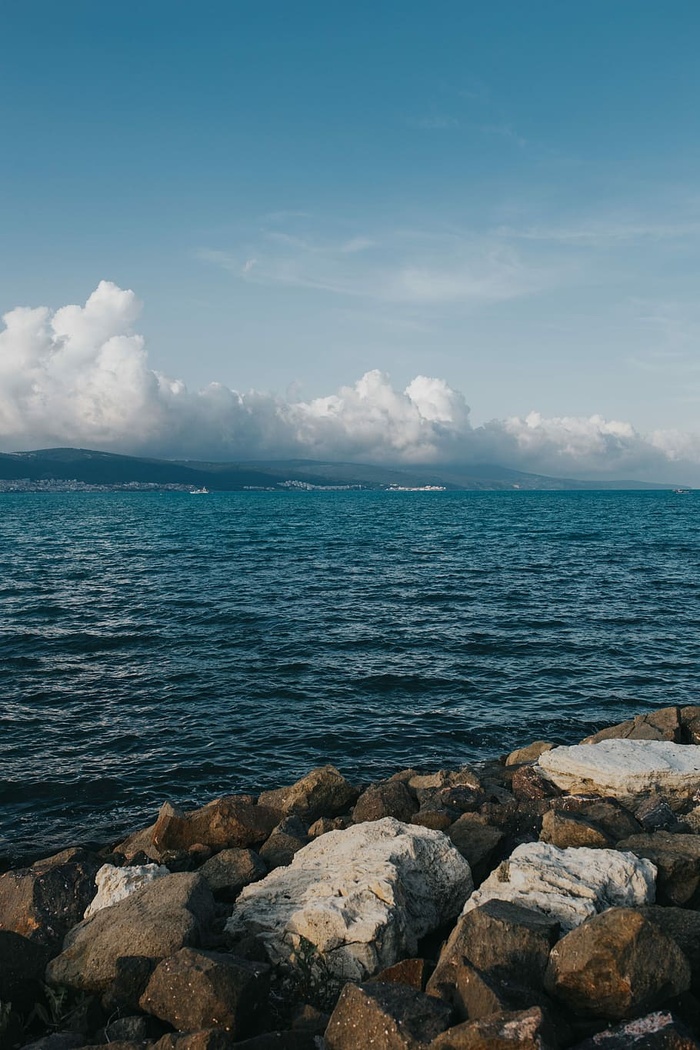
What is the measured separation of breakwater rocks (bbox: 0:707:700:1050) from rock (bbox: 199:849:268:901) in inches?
1.5

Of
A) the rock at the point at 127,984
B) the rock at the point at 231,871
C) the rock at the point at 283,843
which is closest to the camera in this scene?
the rock at the point at 127,984

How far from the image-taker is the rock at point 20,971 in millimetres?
9641

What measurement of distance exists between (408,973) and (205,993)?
2731 mm

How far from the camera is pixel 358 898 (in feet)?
34.2

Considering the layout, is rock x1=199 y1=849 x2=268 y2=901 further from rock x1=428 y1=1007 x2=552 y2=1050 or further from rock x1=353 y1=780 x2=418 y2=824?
rock x1=428 y1=1007 x2=552 y2=1050

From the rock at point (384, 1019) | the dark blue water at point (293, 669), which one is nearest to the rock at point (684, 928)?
the rock at point (384, 1019)

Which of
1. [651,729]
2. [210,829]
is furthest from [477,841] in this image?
[651,729]

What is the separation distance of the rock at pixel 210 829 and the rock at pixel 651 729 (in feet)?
36.8

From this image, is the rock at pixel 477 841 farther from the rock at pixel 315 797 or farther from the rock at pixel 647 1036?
the rock at pixel 647 1036

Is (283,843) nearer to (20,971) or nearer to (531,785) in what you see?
(20,971)

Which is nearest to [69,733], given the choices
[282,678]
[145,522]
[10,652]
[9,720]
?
[9,720]

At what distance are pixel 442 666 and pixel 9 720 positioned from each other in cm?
1823

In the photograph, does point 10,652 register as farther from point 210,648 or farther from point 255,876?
point 255,876

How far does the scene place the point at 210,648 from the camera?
115 feet
